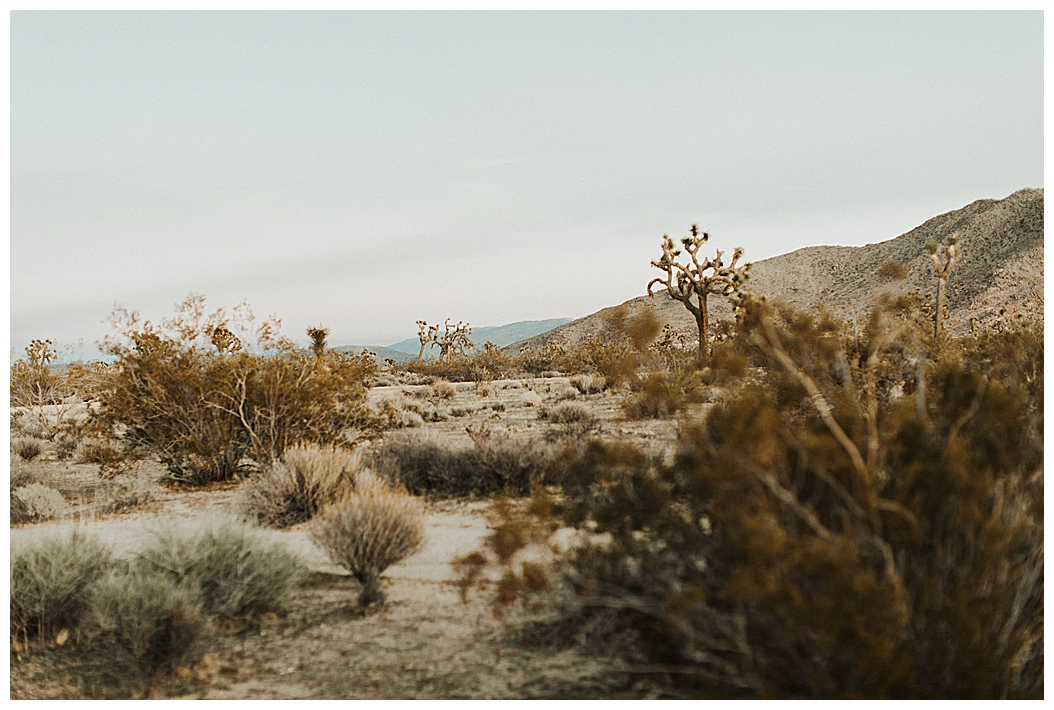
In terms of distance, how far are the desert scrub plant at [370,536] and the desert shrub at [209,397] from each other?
469 cm

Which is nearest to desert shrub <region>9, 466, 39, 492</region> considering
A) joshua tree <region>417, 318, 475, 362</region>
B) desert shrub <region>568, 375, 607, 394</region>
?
desert shrub <region>568, 375, 607, 394</region>

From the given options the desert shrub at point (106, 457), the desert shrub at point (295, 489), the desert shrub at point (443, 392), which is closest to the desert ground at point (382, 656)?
the desert shrub at point (295, 489)

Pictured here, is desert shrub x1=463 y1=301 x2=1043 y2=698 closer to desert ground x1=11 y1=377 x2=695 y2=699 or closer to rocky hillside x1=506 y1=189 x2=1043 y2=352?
desert ground x1=11 y1=377 x2=695 y2=699

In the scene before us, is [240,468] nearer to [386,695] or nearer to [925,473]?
[386,695]

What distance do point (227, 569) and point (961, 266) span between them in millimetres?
77980

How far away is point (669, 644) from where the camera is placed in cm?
380

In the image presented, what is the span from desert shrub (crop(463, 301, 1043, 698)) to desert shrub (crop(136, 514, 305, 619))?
110 inches

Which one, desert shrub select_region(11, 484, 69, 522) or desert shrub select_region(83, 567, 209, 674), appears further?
desert shrub select_region(11, 484, 69, 522)

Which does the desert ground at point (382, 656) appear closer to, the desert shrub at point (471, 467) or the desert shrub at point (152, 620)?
the desert shrub at point (152, 620)

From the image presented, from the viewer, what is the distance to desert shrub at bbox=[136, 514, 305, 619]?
560 cm

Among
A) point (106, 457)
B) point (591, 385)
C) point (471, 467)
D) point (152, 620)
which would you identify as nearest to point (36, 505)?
point (106, 457)

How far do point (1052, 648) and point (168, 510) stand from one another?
8701 millimetres

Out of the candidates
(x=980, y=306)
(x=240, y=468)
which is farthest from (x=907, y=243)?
(x=240, y=468)

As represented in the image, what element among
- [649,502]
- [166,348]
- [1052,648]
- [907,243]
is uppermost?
[907,243]
